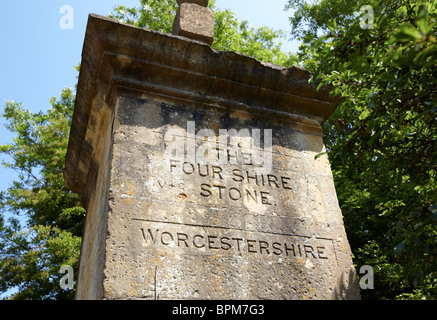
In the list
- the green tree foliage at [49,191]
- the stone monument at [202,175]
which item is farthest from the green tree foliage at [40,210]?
the stone monument at [202,175]

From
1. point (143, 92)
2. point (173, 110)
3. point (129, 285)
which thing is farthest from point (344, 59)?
point (129, 285)

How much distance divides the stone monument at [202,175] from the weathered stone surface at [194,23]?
15mm

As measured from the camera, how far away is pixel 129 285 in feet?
8.41

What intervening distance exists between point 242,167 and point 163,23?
12.0 m

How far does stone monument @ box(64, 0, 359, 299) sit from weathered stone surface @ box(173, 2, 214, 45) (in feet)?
0.05

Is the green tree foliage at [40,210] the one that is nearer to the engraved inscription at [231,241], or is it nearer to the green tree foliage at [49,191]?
the green tree foliage at [49,191]

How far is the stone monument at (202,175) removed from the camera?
2773 millimetres

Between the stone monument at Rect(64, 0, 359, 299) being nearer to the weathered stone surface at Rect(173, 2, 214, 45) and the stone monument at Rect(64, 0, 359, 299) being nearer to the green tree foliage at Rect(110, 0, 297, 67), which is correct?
the weathered stone surface at Rect(173, 2, 214, 45)

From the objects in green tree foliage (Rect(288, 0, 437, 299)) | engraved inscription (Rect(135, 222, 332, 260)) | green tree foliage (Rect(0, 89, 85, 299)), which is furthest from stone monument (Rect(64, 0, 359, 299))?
green tree foliage (Rect(0, 89, 85, 299))

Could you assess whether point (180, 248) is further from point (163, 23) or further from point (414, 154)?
point (163, 23)

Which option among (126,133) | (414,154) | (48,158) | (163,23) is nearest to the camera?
(414,154)

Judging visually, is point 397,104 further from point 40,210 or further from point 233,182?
point 40,210

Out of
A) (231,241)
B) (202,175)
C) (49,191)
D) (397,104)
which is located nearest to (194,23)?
(202,175)
